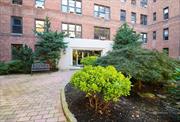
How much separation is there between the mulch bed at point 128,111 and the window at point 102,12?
17.9m

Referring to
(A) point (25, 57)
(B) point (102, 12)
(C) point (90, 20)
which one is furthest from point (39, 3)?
(B) point (102, 12)

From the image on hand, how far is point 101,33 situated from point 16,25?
34.4ft

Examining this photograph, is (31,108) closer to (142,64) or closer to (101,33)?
(142,64)

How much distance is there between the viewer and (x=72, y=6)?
793 inches

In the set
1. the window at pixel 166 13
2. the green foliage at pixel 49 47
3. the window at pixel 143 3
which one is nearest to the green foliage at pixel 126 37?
the green foliage at pixel 49 47

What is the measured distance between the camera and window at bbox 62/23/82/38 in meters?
19.7

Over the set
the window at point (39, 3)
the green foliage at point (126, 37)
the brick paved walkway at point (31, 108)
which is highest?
the window at point (39, 3)

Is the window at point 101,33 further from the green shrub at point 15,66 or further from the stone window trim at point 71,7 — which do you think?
the green shrub at point 15,66

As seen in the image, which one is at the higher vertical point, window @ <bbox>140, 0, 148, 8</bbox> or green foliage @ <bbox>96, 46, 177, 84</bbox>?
window @ <bbox>140, 0, 148, 8</bbox>

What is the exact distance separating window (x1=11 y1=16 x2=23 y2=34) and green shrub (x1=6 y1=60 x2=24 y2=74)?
202 inches

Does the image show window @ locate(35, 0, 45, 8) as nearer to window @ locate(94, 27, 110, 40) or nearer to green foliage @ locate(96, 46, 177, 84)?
window @ locate(94, 27, 110, 40)

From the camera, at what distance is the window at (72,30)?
1967cm

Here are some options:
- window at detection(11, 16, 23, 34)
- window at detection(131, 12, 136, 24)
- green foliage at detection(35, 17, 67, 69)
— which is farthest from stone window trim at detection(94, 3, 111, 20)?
window at detection(11, 16, 23, 34)

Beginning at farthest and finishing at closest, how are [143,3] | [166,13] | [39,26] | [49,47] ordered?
[143,3] < [166,13] < [39,26] < [49,47]
